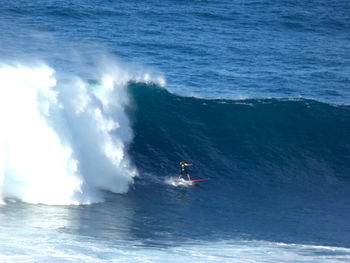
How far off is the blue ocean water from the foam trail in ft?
0.17

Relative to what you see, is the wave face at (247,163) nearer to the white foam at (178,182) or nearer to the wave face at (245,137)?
the wave face at (245,137)

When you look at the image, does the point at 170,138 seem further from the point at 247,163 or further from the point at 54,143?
the point at 54,143

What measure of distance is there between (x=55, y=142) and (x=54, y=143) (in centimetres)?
6

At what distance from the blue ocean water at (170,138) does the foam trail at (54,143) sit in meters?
0.05

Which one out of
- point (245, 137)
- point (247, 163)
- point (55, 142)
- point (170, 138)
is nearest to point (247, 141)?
point (245, 137)

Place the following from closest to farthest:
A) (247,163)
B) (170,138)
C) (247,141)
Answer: (247,163), (170,138), (247,141)

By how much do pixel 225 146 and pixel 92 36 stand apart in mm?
15118

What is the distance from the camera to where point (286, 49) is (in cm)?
4125

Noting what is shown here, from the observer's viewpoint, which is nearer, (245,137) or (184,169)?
(184,169)

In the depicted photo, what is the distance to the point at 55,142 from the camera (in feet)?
81.1

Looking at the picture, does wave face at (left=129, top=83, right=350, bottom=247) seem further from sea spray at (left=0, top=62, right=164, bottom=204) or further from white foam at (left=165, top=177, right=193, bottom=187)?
sea spray at (left=0, top=62, right=164, bottom=204)

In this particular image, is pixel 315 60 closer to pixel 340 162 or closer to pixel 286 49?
pixel 286 49

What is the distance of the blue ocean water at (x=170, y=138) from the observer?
2092 cm

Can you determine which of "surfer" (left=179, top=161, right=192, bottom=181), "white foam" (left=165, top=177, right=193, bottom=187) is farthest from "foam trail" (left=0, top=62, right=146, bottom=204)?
"surfer" (left=179, top=161, right=192, bottom=181)
